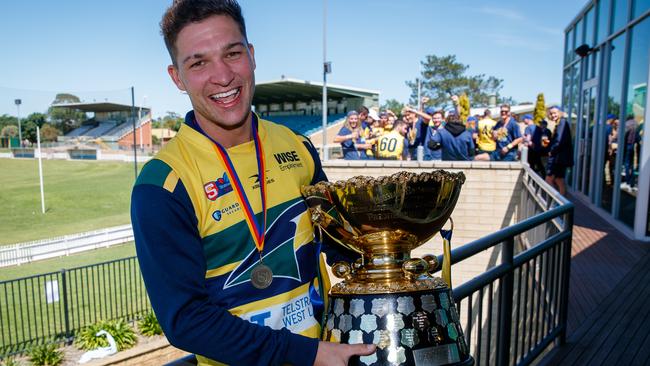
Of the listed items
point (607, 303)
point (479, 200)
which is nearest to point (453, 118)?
point (479, 200)

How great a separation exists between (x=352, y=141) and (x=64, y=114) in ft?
99.7

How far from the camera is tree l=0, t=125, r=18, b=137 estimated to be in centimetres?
3523

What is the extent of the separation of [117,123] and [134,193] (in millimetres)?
47017

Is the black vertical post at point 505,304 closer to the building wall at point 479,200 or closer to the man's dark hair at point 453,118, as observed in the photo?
the building wall at point 479,200

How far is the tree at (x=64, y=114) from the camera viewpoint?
1292 inches

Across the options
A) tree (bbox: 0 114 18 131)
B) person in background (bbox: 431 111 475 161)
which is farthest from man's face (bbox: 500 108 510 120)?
tree (bbox: 0 114 18 131)

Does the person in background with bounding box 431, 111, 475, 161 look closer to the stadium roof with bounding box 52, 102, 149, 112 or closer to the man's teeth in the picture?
the man's teeth

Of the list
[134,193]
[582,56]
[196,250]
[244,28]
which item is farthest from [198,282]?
[582,56]

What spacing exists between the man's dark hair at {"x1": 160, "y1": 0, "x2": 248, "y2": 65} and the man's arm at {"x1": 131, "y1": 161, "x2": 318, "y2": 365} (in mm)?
371

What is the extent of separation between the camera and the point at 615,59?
897 cm

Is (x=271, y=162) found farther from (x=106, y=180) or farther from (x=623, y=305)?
(x=106, y=180)

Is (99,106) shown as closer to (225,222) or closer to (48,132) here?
(48,132)

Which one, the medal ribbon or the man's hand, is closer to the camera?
the man's hand

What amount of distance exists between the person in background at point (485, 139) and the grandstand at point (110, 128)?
110 feet
